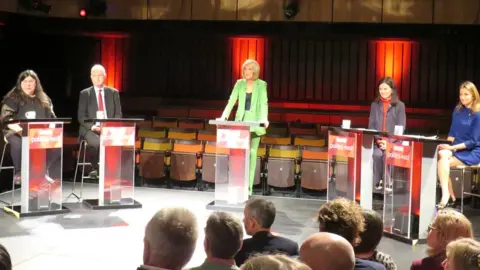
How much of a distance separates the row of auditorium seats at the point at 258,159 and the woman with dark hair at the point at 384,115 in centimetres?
109

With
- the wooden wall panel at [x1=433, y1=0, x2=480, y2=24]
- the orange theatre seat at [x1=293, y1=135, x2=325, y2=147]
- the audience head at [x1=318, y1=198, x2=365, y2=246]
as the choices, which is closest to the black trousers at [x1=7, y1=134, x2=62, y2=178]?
the orange theatre seat at [x1=293, y1=135, x2=325, y2=147]

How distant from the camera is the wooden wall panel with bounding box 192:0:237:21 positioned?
11734 millimetres

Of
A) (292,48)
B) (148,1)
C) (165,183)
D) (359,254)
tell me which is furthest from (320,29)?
(359,254)

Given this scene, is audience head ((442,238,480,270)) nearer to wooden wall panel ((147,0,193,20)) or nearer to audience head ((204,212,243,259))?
audience head ((204,212,243,259))

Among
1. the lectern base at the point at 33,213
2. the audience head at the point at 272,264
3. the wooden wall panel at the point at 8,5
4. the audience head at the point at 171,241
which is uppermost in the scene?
the wooden wall panel at the point at 8,5

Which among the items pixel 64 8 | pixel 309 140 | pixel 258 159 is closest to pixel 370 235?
pixel 258 159

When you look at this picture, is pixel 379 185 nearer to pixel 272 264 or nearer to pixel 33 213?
pixel 33 213

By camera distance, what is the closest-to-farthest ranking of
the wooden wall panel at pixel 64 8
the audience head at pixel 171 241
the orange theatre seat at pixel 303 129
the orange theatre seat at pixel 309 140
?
the audience head at pixel 171 241 < the orange theatre seat at pixel 309 140 < the orange theatre seat at pixel 303 129 < the wooden wall panel at pixel 64 8

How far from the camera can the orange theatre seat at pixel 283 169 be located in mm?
7492

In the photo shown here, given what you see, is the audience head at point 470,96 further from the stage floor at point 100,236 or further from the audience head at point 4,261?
the audience head at point 4,261

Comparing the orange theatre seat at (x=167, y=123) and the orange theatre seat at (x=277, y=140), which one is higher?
the orange theatre seat at (x=167, y=123)

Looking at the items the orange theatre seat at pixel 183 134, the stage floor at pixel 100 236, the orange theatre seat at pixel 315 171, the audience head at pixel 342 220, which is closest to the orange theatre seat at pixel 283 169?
the orange theatre seat at pixel 315 171

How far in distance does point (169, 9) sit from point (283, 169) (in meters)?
5.54

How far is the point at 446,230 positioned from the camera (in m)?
2.79
